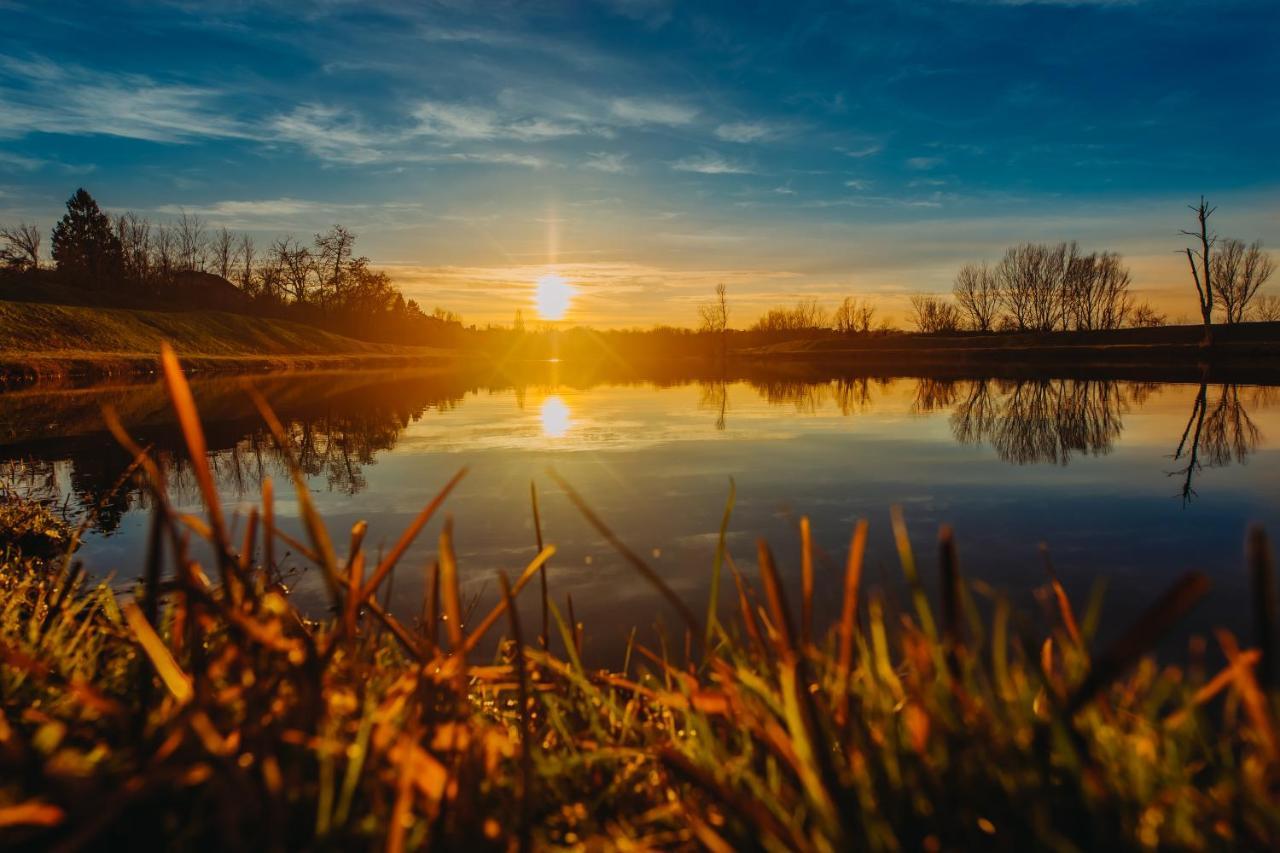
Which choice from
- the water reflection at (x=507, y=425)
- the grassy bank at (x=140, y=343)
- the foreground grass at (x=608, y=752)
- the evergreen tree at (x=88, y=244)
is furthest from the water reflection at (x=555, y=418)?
the evergreen tree at (x=88, y=244)

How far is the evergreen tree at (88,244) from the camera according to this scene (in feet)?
247

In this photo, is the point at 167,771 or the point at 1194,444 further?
the point at 1194,444

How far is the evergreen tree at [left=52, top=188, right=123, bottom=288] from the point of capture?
7519 cm

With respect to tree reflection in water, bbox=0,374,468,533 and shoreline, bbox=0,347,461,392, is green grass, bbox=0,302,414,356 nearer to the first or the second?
shoreline, bbox=0,347,461,392

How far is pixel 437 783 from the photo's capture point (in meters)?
1.17

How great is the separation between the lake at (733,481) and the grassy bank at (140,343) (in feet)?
58.1

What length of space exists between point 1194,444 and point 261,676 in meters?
18.2

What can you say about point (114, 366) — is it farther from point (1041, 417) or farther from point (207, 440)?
Result: point (1041, 417)

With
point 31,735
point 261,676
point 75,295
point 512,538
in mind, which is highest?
point 75,295

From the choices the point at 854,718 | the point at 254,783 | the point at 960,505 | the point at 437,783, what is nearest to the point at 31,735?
the point at 254,783

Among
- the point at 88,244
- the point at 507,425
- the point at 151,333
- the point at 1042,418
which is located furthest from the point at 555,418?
the point at 88,244

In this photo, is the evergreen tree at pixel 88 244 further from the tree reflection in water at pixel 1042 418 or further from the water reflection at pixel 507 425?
the tree reflection in water at pixel 1042 418

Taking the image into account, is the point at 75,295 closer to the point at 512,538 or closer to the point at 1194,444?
the point at 512,538

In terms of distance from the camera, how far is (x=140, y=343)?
50.4 m
